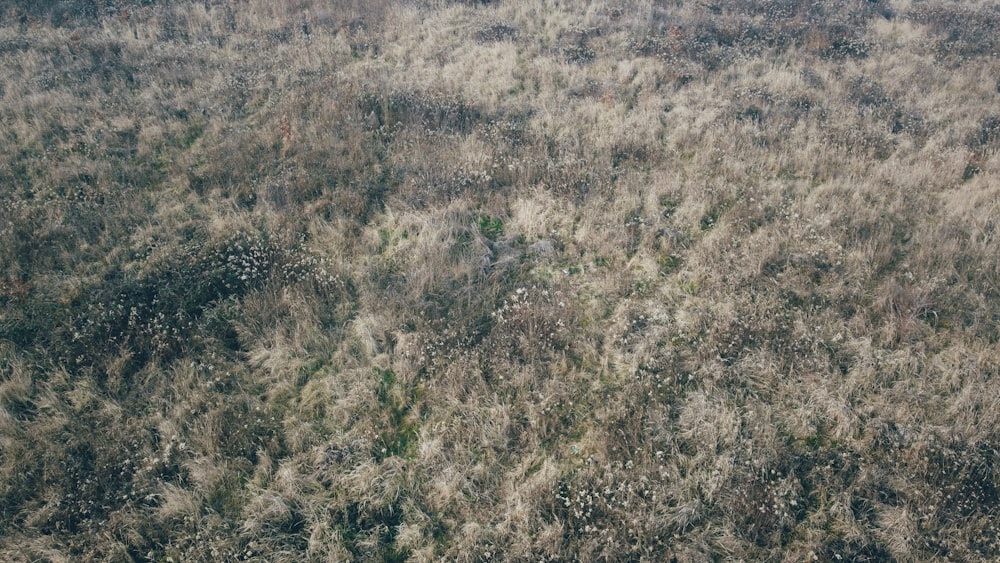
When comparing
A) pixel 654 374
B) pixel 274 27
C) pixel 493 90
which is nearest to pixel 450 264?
pixel 654 374

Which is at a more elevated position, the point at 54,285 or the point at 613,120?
the point at 613,120

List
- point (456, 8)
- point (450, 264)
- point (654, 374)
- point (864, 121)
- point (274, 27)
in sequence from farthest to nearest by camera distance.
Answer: point (456, 8) → point (274, 27) → point (864, 121) → point (450, 264) → point (654, 374)

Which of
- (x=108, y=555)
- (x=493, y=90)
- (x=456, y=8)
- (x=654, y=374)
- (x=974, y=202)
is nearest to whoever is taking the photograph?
(x=108, y=555)

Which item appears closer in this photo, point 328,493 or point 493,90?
point 328,493

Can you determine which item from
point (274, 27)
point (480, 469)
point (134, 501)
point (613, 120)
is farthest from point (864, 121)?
point (274, 27)

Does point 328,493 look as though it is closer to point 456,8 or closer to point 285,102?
point 285,102

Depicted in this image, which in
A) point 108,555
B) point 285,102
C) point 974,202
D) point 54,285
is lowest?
point 108,555

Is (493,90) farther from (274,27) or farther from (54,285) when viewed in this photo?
(54,285)
